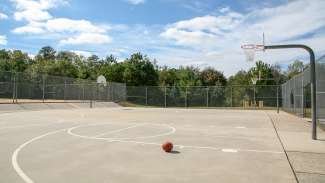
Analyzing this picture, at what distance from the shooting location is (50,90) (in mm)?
Result: 34781

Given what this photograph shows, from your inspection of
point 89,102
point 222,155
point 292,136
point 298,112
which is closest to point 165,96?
point 89,102

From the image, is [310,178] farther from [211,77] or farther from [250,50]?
[211,77]

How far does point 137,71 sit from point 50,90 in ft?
63.6

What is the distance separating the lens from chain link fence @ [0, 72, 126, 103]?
29766 millimetres

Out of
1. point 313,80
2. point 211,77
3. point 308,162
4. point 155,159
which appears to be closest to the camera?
point 308,162

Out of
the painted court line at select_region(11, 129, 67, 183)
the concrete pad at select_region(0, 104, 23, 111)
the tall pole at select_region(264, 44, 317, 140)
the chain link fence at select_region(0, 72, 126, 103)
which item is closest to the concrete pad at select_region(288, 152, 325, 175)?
the tall pole at select_region(264, 44, 317, 140)

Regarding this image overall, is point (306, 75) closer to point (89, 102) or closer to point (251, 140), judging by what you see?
point (251, 140)

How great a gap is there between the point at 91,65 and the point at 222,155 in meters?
66.6

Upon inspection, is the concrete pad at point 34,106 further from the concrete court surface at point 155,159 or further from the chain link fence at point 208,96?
the concrete court surface at point 155,159

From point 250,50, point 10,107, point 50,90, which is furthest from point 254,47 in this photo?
point 50,90

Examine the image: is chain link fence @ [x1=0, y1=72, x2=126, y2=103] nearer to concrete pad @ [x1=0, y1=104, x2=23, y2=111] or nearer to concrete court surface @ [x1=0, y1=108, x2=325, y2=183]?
concrete pad @ [x1=0, y1=104, x2=23, y2=111]

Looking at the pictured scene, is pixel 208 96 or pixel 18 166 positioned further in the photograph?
pixel 208 96

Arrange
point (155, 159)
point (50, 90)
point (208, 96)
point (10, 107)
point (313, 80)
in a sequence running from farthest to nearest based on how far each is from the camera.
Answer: point (208, 96)
point (50, 90)
point (10, 107)
point (313, 80)
point (155, 159)

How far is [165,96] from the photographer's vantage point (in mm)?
43812
